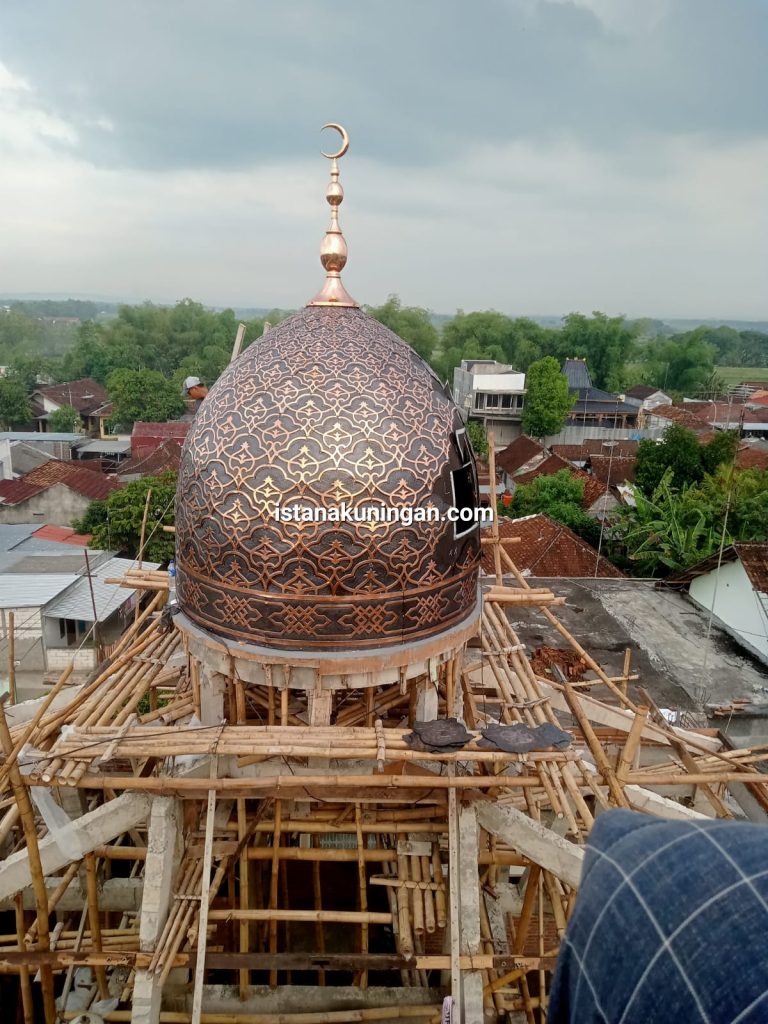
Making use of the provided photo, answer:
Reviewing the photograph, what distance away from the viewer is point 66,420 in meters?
51.8

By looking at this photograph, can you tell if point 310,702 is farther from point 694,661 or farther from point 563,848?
point 694,661

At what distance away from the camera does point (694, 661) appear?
15.6 meters

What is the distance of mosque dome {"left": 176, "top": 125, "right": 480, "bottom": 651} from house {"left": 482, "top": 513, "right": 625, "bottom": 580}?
15.6 meters

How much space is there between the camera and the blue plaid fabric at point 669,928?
171cm

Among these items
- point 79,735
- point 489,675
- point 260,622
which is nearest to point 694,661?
point 489,675

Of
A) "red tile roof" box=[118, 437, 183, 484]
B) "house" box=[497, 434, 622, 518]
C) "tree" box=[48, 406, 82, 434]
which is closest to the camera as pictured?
"house" box=[497, 434, 622, 518]

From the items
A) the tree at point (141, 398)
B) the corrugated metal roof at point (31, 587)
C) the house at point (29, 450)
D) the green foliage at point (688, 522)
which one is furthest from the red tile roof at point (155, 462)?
the corrugated metal roof at point (31, 587)

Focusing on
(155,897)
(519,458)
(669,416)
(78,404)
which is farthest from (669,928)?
(78,404)

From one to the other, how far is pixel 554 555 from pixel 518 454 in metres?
17.9

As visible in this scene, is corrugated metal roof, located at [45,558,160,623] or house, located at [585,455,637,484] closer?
corrugated metal roof, located at [45,558,160,623]

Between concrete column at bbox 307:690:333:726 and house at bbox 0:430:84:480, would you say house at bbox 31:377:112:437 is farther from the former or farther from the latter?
concrete column at bbox 307:690:333:726

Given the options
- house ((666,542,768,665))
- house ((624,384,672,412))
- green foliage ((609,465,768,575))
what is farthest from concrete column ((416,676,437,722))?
house ((624,384,672,412))

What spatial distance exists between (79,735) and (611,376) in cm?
6907

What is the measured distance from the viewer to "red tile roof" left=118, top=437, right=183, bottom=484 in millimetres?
36906
